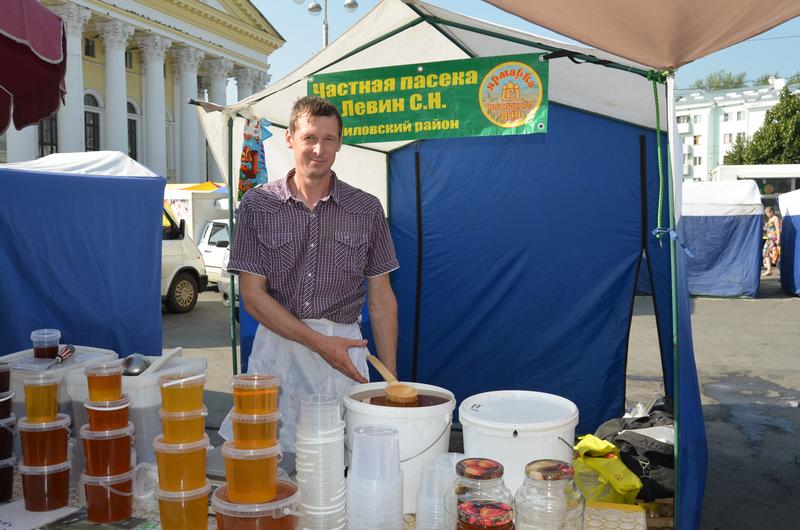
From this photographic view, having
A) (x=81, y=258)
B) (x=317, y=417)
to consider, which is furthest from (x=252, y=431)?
(x=81, y=258)

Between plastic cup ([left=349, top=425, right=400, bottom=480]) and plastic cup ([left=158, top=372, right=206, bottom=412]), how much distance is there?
0.44 meters

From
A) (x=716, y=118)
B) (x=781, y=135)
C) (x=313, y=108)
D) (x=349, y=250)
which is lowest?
(x=349, y=250)

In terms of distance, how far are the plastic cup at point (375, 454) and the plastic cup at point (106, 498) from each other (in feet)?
2.32

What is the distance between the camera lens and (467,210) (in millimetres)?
5703

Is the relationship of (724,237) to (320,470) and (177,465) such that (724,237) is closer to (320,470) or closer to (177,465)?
(320,470)

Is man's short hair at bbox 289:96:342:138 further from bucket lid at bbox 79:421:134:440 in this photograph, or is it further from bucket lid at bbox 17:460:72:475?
bucket lid at bbox 17:460:72:475

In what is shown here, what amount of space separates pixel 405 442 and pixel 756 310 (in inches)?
569

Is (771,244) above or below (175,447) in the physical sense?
above

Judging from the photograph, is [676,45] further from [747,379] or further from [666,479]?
[747,379]

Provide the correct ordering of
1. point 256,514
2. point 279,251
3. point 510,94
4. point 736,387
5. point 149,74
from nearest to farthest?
point 256,514
point 279,251
point 510,94
point 736,387
point 149,74

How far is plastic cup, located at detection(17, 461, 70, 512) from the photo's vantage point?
1.94 meters

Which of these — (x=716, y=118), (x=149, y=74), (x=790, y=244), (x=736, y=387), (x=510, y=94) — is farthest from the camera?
(x=716, y=118)

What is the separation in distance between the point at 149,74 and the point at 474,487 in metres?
41.0

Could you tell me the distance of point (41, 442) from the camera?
196 centimetres
